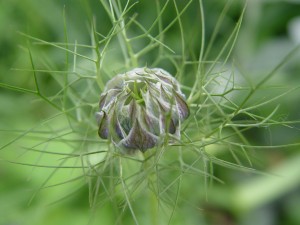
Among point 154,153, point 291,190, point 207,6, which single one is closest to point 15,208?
point 154,153

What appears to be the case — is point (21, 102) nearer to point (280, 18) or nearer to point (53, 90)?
point (53, 90)

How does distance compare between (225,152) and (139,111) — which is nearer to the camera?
(139,111)

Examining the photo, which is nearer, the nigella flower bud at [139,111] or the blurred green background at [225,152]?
the nigella flower bud at [139,111]

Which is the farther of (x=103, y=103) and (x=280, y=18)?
(x=280, y=18)

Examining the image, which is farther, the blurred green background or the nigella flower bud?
the blurred green background
